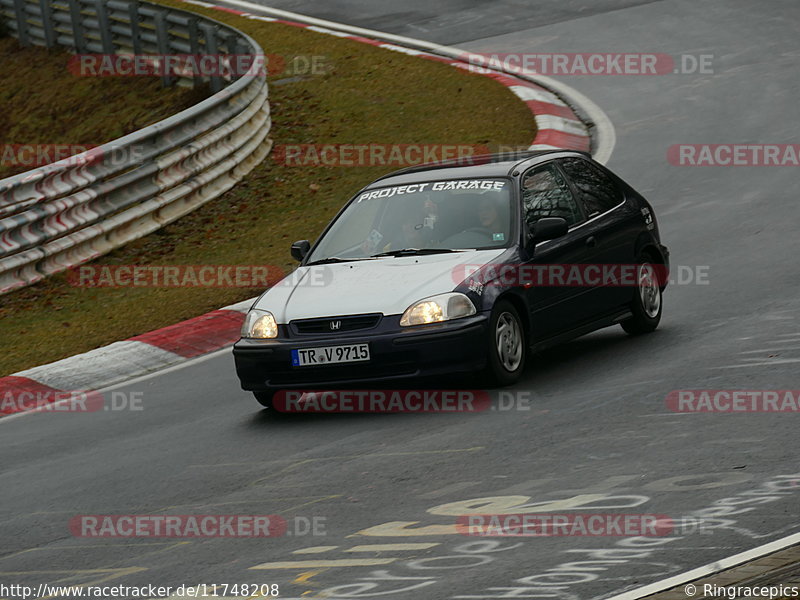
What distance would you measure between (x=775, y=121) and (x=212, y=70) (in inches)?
335

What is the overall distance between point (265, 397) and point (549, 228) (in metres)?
2.20

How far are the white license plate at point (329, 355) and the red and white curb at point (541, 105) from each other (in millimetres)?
7663

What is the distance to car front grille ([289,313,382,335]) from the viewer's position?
30.0 ft

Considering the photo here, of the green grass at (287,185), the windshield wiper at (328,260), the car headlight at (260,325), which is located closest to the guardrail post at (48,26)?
the green grass at (287,185)

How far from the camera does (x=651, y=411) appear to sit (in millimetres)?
8555

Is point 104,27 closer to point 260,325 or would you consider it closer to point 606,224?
point 606,224

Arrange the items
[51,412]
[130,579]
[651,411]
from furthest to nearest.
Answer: [51,412]
[651,411]
[130,579]

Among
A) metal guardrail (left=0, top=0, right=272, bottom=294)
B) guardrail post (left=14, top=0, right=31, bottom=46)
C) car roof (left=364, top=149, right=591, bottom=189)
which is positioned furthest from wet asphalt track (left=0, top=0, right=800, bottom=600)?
guardrail post (left=14, top=0, right=31, bottom=46)

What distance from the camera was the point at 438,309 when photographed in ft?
29.9

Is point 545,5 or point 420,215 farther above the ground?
point 545,5

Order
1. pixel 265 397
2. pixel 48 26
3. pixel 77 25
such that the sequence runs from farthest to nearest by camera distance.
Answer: pixel 48 26 < pixel 77 25 < pixel 265 397

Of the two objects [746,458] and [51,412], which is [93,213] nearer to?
[51,412]

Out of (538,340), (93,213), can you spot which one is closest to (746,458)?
(538,340)

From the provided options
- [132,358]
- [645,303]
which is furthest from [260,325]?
[645,303]
